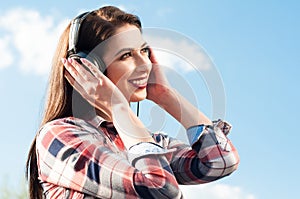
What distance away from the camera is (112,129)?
162 centimetres

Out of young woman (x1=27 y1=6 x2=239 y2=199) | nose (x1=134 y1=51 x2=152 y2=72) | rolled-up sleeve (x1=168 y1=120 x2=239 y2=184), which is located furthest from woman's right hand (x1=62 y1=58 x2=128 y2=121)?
rolled-up sleeve (x1=168 y1=120 x2=239 y2=184)

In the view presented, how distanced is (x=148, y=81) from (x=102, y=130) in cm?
22

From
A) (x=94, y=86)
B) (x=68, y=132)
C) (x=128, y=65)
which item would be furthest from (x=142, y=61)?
(x=68, y=132)

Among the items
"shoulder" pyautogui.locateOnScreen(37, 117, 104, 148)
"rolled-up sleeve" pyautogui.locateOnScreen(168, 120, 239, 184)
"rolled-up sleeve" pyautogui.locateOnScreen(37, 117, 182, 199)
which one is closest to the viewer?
"rolled-up sleeve" pyautogui.locateOnScreen(37, 117, 182, 199)

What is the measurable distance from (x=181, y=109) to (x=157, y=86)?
0.10 metres

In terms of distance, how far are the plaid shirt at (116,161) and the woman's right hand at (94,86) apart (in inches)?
2.9

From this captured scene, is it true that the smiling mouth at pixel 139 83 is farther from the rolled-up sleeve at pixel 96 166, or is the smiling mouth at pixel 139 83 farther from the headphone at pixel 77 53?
the rolled-up sleeve at pixel 96 166

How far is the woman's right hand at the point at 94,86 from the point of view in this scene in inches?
60.0

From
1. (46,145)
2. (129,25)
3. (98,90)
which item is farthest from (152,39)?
(46,145)

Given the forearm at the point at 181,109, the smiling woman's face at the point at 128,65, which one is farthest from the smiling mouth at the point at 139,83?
the forearm at the point at 181,109

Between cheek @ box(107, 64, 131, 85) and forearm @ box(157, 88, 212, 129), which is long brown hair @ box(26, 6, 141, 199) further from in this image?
forearm @ box(157, 88, 212, 129)

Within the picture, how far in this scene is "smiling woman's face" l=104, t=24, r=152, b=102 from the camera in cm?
156

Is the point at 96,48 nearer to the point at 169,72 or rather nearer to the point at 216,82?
the point at 169,72

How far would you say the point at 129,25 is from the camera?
1.65m
